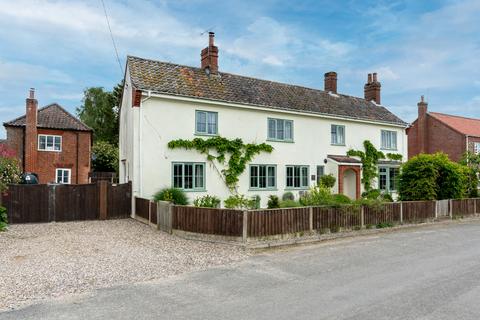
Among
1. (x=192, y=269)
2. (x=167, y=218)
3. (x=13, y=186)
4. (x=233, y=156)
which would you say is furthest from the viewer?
(x=233, y=156)

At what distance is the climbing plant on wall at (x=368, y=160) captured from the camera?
1025 inches

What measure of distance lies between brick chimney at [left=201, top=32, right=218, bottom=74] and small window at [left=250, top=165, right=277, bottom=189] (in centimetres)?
645

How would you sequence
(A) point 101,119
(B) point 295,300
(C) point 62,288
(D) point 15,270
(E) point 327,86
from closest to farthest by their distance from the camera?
(B) point 295,300, (C) point 62,288, (D) point 15,270, (E) point 327,86, (A) point 101,119

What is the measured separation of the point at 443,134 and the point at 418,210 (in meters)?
27.0

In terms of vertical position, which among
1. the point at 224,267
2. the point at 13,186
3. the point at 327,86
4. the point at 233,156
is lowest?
the point at 224,267

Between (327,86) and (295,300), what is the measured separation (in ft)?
80.6

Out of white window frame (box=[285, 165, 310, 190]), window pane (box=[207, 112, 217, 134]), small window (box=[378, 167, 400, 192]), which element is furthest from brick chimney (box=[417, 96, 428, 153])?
window pane (box=[207, 112, 217, 134])

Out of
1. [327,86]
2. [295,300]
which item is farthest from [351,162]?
[295,300]

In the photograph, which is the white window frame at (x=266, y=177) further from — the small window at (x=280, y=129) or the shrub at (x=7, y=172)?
the shrub at (x=7, y=172)

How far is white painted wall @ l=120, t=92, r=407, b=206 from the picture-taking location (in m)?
18.3

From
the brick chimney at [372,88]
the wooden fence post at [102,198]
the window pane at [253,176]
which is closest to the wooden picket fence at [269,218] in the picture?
the wooden fence post at [102,198]

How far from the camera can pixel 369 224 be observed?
15750 millimetres

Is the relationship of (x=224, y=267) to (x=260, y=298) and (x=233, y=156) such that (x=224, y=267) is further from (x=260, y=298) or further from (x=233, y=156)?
(x=233, y=156)

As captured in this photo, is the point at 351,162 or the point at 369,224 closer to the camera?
the point at 369,224
